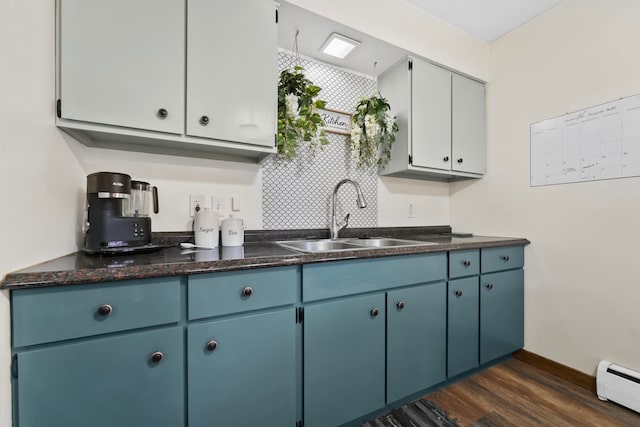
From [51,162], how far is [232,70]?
82 centimetres

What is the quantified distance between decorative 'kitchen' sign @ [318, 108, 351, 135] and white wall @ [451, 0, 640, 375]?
1.24m

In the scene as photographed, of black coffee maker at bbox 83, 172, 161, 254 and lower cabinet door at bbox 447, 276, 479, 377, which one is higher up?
black coffee maker at bbox 83, 172, 161, 254

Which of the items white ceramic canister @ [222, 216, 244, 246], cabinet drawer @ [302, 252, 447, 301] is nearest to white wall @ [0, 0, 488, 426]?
white ceramic canister @ [222, 216, 244, 246]

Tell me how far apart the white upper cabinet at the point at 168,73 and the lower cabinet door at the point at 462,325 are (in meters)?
1.37

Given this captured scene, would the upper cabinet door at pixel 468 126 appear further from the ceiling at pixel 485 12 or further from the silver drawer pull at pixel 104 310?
the silver drawer pull at pixel 104 310

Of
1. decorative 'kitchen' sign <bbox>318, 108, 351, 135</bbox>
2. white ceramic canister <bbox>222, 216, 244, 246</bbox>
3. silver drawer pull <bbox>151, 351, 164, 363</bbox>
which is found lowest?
silver drawer pull <bbox>151, 351, 164, 363</bbox>

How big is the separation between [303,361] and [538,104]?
2.31 meters

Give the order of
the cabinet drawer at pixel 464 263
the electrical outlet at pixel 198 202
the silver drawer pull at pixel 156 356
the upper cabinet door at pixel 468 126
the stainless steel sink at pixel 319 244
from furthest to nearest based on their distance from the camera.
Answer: the upper cabinet door at pixel 468 126 → the stainless steel sink at pixel 319 244 → the cabinet drawer at pixel 464 263 → the electrical outlet at pixel 198 202 → the silver drawer pull at pixel 156 356

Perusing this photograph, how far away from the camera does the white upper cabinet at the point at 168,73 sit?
41.4 inches

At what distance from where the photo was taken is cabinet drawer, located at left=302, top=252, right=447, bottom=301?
118cm

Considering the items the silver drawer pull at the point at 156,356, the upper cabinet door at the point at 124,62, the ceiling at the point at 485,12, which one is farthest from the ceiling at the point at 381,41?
the silver drawer pull at the point at 156,356

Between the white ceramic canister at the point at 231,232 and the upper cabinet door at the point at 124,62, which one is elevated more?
the upper cabinet door at the point at 124,62

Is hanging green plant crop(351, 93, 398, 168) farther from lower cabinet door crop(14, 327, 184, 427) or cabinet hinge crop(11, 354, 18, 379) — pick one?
cabinet hinge crop(11, 354, 18, 379)

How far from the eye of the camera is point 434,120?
203 cm
